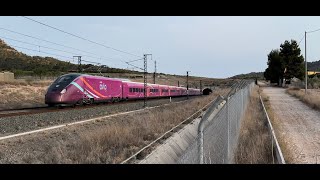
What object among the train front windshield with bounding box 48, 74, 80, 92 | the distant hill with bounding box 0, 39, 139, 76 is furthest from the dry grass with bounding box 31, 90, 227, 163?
the distant hill with bounding box 0, 39, 139, 76

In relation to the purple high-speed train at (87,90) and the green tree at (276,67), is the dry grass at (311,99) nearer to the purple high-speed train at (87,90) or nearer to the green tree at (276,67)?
the purple high-speed train at (87,90)

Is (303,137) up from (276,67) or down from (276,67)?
down

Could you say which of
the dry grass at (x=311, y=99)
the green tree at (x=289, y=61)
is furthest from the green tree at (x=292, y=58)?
the dry grass at (x=311, y=99)

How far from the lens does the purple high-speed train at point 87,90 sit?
1097 inches

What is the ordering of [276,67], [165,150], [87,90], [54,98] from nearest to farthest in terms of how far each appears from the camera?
[165,150], [54,98], [87,90], [276,67]

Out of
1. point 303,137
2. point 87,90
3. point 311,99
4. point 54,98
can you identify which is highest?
point 87,90

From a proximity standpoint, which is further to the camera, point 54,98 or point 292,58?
point 292,58

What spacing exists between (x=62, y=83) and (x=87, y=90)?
8.61 feet

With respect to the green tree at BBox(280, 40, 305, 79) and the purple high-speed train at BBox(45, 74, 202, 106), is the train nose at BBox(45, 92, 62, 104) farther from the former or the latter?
the green tree at BBox(280, 40, 305, 79)

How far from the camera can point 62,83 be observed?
28500mm

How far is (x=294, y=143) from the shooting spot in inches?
603

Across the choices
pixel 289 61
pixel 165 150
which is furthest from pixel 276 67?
pixel 165 150

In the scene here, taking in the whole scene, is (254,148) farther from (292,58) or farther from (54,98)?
(292,58)
